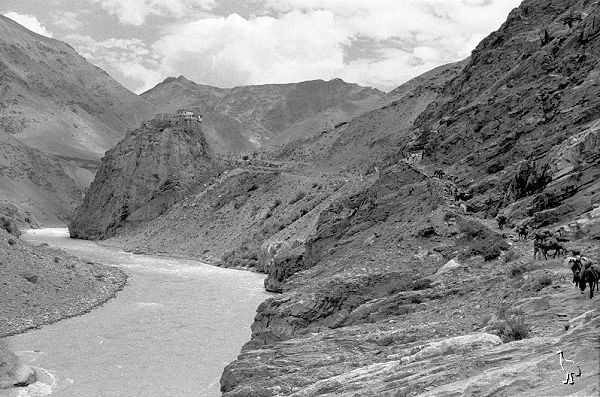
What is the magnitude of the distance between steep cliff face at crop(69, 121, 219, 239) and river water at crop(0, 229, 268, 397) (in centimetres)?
5286

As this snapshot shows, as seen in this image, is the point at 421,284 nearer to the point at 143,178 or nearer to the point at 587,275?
the point at 587,275

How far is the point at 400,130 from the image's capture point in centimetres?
9556

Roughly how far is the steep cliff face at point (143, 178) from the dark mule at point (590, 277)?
89.6 m

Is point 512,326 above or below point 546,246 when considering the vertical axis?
below

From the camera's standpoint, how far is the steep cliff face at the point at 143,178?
102938mm

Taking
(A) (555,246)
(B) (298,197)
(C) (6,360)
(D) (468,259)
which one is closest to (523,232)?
(D) (468,259)

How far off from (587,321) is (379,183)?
2648 centimetres

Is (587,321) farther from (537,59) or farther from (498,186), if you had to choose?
(537,59)

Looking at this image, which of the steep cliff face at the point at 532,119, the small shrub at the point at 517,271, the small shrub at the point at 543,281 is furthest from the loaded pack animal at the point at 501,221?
the small shrub at the point at 543,281

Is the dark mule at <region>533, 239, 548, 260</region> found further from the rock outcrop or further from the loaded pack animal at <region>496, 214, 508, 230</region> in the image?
the rock outcrop

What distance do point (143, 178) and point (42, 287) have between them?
69.6m

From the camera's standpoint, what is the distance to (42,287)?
40438 mm

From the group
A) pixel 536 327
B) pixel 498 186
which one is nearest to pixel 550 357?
pixel 536 327

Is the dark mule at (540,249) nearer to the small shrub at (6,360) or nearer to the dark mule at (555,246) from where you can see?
the dark mule at (555,246)
